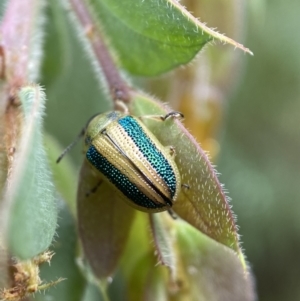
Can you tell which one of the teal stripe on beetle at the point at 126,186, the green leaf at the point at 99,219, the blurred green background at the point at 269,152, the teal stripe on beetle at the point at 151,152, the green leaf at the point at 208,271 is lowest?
the blurred green background at the point at 269,152

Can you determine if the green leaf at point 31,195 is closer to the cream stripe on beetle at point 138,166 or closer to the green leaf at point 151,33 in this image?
the cream stripe on beetle at point 138,166

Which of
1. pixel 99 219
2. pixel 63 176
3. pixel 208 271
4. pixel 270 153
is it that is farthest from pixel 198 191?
pixel 270 153

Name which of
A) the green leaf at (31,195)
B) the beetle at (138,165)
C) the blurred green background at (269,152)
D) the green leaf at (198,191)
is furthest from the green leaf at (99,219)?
the blurred green background at (269,152)

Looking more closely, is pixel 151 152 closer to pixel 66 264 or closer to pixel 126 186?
pixel 126 186

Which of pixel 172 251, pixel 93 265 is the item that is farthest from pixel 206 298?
pixel 93 265

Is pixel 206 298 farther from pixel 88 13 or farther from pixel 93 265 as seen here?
pixel 88 13

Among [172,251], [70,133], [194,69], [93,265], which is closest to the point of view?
[93,265]
